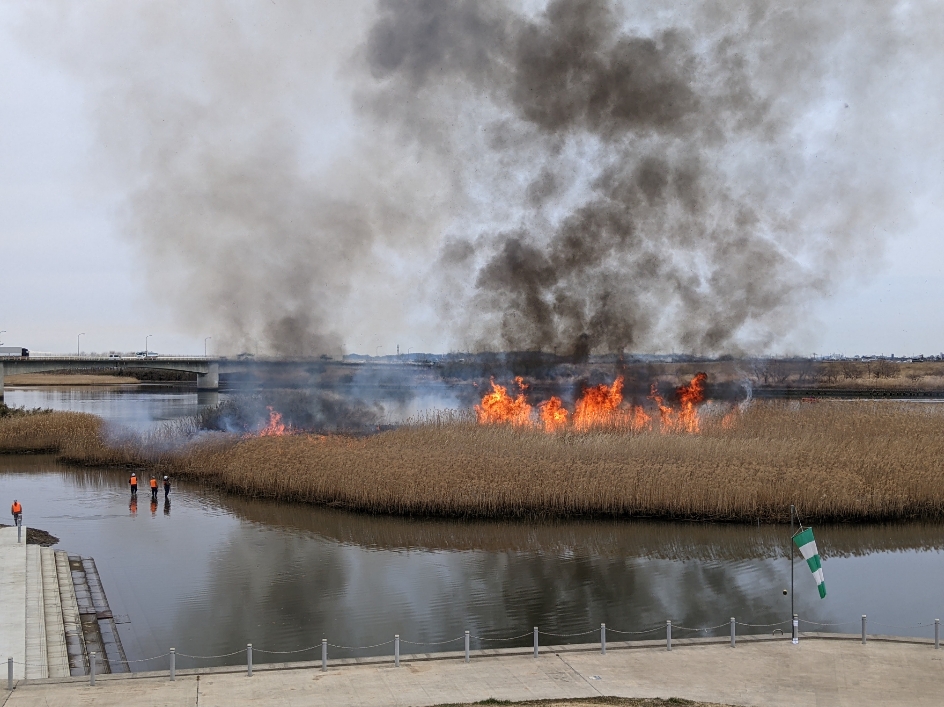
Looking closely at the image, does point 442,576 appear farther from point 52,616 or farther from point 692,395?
point 692,395

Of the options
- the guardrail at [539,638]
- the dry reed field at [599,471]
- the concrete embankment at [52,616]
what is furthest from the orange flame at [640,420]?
the concrete embankment at [52,616]

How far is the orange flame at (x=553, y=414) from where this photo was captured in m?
49.6

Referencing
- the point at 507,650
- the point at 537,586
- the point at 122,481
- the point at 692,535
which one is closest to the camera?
the point at 507,650

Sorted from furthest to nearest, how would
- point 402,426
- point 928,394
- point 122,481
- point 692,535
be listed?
point 928,394, point 402,426, point 122,481, point 692,535

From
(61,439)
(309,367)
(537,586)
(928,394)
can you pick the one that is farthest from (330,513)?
(928,394)

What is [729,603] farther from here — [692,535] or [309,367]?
[309,367]

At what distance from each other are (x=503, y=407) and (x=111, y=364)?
57376 millimetres

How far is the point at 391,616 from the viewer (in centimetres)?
2167

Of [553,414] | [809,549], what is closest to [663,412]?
[553,414]

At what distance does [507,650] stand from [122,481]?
32397mm

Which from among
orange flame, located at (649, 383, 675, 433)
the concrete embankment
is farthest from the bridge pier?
the concrete embankment

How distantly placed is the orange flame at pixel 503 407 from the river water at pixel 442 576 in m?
18.4

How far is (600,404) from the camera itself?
54.2m

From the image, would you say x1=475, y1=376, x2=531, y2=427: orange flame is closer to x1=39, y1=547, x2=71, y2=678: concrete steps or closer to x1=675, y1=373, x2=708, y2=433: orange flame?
x1=675, y1=373, x2=708, y2=433: orange flame
